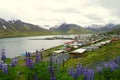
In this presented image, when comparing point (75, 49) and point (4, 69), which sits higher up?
point (4, 69)

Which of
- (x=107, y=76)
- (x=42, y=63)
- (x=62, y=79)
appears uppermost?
(x=42, y=63)

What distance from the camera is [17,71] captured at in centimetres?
867

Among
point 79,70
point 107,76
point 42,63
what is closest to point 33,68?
point 42,63

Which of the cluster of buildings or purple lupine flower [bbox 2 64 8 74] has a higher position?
purple lupine flower [bbox 2 64 8 74]

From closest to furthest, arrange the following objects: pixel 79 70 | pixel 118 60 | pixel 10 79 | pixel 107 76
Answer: pixel 10 79 < pixel 79 70 < pixel 107 76 < pixel 118 60

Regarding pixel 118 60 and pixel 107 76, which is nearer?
pixel 107 76

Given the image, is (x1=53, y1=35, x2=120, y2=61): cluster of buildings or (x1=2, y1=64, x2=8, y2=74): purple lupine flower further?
(x1=53, y1=35, x2=120, y2=61): cluster of buildings

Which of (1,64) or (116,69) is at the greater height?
(1,64)

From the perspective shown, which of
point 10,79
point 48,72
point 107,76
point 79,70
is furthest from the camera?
point 107,76

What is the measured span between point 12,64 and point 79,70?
3084 millimetres

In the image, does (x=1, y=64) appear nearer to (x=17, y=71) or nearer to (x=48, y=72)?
(x=17, y=71)

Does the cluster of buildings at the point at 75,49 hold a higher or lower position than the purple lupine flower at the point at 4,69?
lower

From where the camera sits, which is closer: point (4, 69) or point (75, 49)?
point (4, 69)

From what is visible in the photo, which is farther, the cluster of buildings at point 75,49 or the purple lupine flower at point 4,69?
the cluster of buildings at point 75,49
